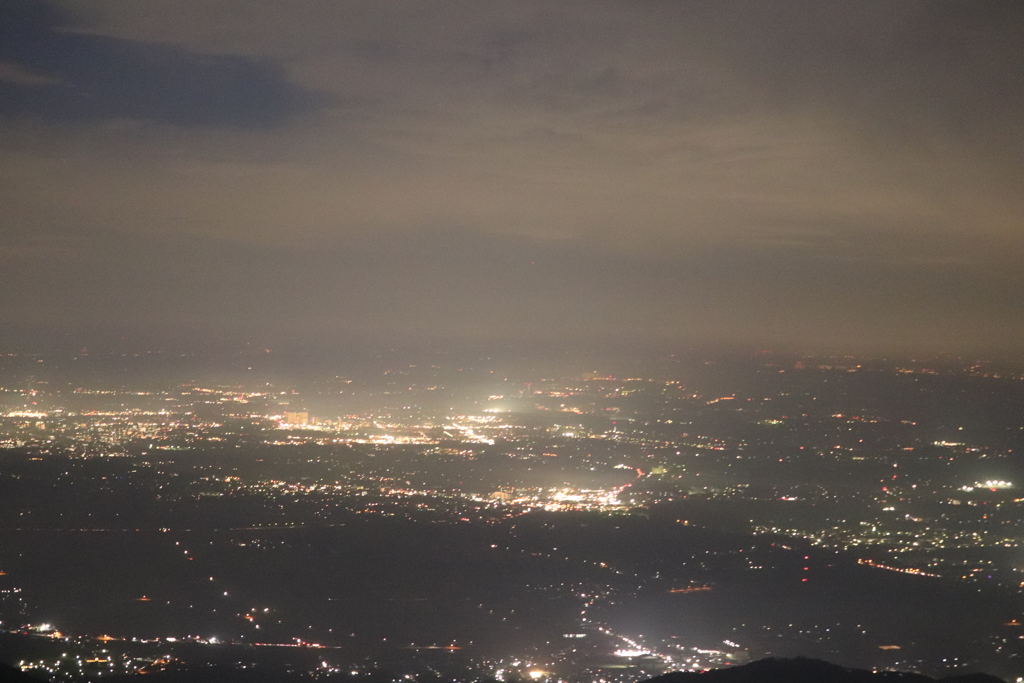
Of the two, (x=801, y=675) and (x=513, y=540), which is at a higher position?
(x=801, y=675)

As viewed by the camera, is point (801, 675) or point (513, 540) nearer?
point (801, 675)

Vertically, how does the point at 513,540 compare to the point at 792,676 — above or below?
below

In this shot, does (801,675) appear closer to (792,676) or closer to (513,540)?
(792,676)

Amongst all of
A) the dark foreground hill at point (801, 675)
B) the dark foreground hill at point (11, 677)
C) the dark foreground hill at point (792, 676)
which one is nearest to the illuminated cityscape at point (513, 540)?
the dark foreground hill at point (11, 677)

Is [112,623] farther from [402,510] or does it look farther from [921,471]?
[921,471]

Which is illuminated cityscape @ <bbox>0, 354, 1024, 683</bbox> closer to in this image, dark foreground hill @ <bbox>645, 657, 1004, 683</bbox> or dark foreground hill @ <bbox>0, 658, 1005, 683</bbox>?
dark foreground hill @ <bbox>0, 658, 1005, 683</bbox>

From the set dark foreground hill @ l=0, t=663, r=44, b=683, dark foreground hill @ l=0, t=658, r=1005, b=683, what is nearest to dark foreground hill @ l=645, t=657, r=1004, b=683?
dark foreground hill @ l=0, t=658, r=1005, b=683

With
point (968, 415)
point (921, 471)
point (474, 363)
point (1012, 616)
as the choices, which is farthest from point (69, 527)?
point (474, 363)

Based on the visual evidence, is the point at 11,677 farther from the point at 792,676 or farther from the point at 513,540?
the point at 513,540

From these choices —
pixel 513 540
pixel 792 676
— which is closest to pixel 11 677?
pixel 792 676
